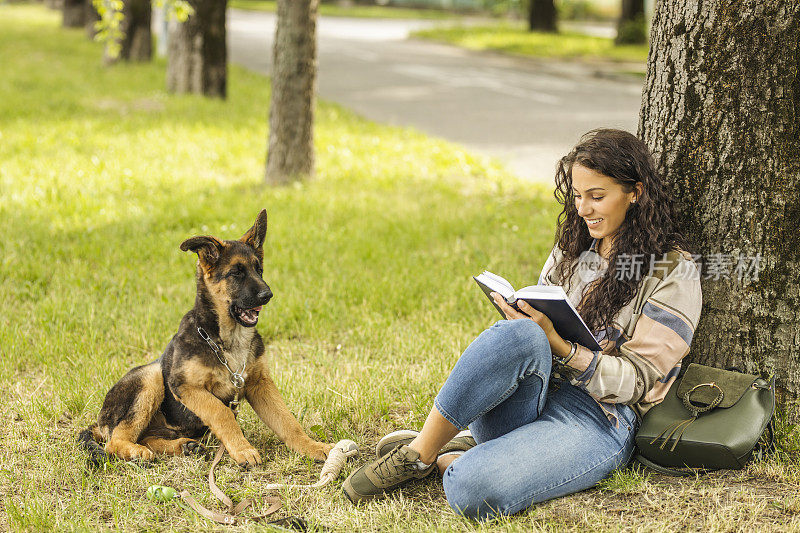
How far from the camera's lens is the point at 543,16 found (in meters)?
26.8

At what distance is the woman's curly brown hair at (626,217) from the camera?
3217mm

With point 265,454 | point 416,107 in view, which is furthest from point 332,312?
point 416,107

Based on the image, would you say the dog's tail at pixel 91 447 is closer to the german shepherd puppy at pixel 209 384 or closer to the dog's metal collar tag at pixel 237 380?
the german shepherd puppy at pixel 209 384

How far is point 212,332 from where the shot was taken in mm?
3705

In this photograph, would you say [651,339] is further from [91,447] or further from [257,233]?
[91,447]

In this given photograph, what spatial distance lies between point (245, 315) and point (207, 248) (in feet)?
1.19

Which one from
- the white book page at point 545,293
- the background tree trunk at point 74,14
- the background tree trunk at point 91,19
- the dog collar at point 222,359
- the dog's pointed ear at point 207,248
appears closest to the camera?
the white book page at point 545,293

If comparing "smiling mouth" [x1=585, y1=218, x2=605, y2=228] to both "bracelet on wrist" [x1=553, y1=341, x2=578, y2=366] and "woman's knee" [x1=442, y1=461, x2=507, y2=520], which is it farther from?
"woman's knee" [x1=442, y1=461, x2=507, y2=520]

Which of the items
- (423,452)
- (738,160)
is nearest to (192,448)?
(423,452)

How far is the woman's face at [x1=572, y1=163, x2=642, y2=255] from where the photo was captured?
10.6ft

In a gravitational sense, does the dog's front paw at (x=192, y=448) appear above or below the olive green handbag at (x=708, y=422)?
below

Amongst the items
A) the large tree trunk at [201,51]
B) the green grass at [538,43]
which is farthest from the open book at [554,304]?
the green grass at [538,43]

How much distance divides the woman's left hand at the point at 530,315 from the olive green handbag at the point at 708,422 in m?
0.57

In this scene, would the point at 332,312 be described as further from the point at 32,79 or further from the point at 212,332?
the point at 32,79
